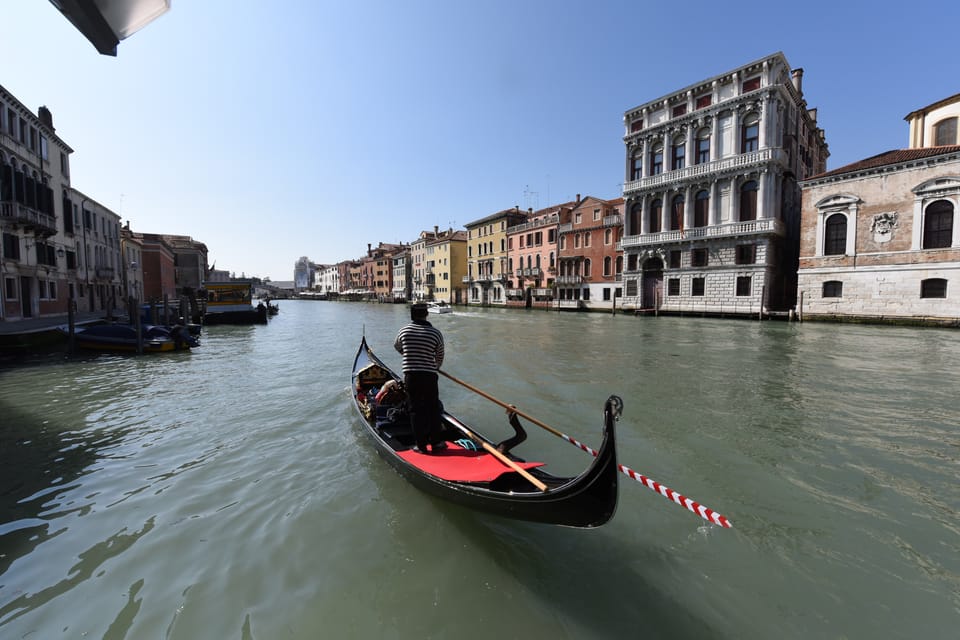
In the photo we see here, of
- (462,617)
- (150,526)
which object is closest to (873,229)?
(462,617)

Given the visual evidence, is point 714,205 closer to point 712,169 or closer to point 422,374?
point 712,169

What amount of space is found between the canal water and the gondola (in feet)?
1.19

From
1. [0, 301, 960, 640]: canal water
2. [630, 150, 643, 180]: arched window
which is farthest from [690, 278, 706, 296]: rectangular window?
[0, 301, 960, 640]: canal water

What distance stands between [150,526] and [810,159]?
37.4 m

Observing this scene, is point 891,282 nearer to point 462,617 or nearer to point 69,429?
point 462,617

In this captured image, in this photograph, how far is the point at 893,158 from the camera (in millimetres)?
18703

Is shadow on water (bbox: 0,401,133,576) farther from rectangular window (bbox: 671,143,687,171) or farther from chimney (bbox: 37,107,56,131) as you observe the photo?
rectangular window (bbox: 671,143,687,171)

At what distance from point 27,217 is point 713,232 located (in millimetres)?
32634

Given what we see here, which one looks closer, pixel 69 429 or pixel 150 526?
pixel 150 526

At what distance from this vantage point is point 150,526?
10.9ft

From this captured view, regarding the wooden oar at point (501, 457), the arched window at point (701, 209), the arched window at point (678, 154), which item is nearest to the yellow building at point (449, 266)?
the arched window at point (678, 154)

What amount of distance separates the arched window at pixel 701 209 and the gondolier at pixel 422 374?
26.7 metres

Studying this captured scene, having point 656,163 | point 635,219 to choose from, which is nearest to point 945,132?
point 656,163

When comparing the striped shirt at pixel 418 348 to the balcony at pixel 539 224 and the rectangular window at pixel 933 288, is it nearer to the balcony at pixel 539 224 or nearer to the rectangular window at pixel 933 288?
the rectangular window at pixel 933 288
